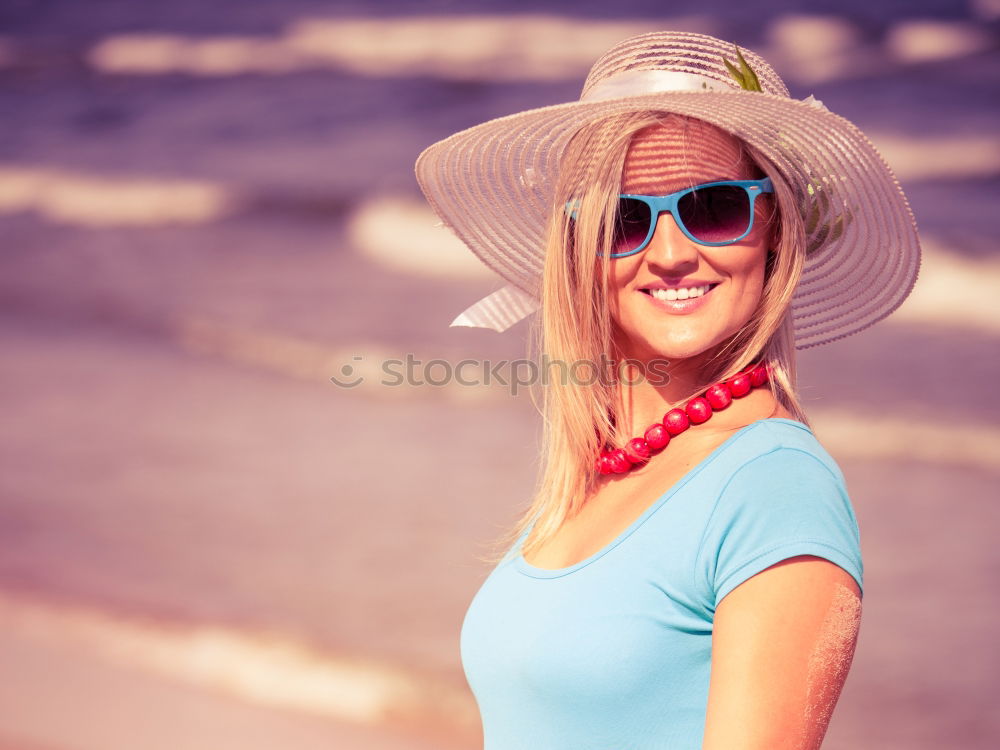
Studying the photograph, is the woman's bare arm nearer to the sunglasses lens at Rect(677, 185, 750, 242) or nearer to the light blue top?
the light blue top

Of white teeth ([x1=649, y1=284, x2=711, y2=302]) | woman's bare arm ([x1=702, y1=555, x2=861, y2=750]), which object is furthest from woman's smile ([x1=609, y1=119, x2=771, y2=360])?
woman's bare arm ([x1=702, y1=555, x2=861, y2=750])

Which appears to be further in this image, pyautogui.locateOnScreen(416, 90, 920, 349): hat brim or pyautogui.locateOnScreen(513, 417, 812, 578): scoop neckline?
pyautogui.locateOnScreen(416, 90, 920, 349): hat brim

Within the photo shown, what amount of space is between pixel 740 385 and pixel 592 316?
0.93ft

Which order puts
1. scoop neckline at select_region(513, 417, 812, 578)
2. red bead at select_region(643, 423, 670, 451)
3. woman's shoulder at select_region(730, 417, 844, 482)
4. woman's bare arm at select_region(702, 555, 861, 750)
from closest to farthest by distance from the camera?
1. woman's bare arm at select_region(702, 555, 861, 750)
2. woman's shoulder at select_region(730, 417, 844, 482)
3. scoop neckline at select_region(513, 417, 812, 578)
4. red bead at select_region(643, 423, 670, 451)

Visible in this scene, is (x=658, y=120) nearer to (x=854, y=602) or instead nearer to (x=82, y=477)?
(x=854, y=602)

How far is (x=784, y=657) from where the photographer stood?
1.37 m

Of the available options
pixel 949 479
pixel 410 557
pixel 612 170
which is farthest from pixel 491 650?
pixel 949 479

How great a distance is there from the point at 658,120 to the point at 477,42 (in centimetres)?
1528

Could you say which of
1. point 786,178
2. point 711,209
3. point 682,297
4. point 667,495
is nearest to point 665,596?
point 667,495

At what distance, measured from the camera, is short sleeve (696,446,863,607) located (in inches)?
54.6

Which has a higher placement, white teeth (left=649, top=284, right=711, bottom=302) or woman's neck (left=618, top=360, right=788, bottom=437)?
white teeth (left=649, top=284, right=711, bottom=302)

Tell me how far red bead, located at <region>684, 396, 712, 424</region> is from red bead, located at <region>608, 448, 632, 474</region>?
150mm

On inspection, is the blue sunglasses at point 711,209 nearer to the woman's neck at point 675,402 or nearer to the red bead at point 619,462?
the woman's neck at point 675,402

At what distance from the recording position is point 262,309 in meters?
9.66
